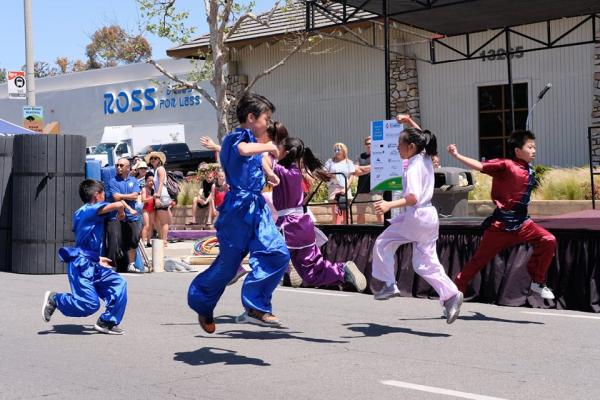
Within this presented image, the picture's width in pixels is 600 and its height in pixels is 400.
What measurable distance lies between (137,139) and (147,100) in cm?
284

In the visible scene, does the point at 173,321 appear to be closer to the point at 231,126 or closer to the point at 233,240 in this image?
the point at 233,240

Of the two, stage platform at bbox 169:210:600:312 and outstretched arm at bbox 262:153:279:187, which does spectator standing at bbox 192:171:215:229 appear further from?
outstretched arm at bbox 262:153:279:187

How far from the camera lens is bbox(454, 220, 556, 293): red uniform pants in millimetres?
9383

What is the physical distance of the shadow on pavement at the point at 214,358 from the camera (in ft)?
24.4

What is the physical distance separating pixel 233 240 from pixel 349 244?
4.89m

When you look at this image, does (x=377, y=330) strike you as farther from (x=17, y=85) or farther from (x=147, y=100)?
(x=147, y=100)

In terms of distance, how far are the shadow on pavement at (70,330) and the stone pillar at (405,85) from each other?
19.8 m

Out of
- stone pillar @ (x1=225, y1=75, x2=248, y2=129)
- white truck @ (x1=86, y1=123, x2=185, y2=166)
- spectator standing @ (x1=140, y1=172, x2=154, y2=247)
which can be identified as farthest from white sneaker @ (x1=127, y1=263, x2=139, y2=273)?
white truck @ (x1=86, y1=123, x2=185, y2=166)

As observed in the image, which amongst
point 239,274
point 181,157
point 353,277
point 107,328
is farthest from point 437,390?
point 181,157

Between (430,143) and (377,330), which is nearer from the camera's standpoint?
(430,143)

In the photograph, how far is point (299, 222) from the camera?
29.8 ft

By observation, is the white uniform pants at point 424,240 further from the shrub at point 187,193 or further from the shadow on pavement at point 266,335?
the shrub at point 187,193

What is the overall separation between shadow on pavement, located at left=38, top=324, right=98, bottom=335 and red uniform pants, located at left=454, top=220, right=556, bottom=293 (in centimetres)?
344

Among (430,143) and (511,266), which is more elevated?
(430,143)
